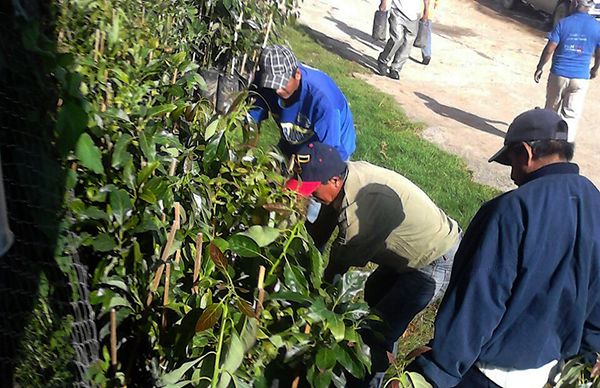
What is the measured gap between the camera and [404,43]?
11.3m

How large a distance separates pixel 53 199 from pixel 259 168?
2.36ft

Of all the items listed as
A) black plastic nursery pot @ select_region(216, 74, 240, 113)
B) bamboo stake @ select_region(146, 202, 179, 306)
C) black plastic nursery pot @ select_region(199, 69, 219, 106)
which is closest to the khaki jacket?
bamboo stake @ select_region(146, 202, 179, 306)

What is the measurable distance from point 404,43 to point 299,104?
23.6 ft

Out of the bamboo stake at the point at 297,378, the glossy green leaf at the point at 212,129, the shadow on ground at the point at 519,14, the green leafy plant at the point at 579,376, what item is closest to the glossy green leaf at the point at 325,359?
the bamboo stake at the point at 297,378

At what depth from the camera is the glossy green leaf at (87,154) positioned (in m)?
2.10

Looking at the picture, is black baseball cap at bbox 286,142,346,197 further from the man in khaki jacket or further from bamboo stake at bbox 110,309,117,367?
bamboo stake at bbox 110,309,117,367

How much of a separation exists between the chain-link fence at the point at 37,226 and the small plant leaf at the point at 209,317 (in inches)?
21.0

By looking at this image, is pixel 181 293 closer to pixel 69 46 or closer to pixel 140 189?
pixel 140 189

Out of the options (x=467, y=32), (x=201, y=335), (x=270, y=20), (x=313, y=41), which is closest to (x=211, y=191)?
(x=201, y=335)

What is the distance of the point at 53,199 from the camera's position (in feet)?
7.04

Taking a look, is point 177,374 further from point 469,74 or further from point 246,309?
point 469,74

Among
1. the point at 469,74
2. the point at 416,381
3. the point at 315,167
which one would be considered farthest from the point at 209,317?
the point at 469,74

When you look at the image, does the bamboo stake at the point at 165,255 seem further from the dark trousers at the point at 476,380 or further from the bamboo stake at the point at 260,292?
the dark trousers at the point at 476,380

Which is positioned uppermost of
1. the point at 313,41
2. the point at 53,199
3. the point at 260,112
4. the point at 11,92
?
the point at 11,92
